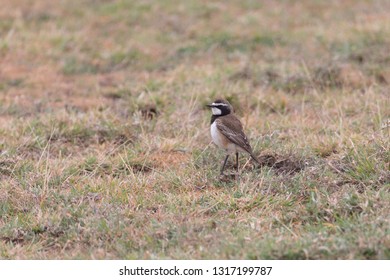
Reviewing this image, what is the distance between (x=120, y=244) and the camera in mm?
5996

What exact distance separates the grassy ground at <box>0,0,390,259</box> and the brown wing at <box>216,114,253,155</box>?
0.27 m

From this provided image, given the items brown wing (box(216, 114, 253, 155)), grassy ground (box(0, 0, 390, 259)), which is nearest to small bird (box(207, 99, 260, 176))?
brown wing (box(216, 114, 253, 155))

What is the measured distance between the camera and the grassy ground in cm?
609

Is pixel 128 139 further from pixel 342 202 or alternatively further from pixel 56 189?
pixel 342 202

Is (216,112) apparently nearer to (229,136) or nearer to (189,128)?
(229,136)

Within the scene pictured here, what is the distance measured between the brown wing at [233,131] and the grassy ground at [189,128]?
0.88 ft

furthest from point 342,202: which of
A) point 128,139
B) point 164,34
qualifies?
point 164,34

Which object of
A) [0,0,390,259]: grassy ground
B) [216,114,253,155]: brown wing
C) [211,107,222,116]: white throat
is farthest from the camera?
[211,107,222,116]: white throat

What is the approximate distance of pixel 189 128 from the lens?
29.1 ft

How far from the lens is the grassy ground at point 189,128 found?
6.09 m

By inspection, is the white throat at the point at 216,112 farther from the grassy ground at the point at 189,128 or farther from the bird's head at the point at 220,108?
the grassy ground at the point at 189,128

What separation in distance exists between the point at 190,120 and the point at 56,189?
2469mm

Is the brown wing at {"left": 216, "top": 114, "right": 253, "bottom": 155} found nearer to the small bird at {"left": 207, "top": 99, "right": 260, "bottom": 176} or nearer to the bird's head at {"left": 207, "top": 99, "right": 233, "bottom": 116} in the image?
the small bird at {"left": 207, "top": 99, "right": 260, "bottom": 176}

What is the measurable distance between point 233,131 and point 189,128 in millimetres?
1393
